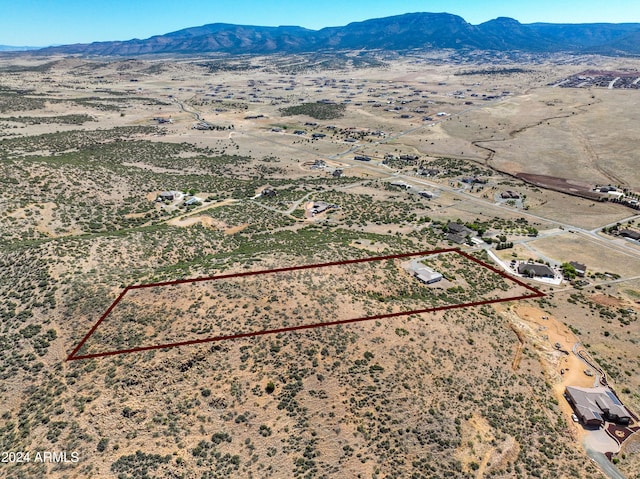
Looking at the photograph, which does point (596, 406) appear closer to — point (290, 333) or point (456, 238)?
point (290, 333)

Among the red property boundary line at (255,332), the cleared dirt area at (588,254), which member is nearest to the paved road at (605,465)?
the red property boundary line at (255,332)

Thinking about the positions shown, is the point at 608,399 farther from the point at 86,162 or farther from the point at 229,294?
the point at 86,162

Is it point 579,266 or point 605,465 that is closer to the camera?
point 605,465

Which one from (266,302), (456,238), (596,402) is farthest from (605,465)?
(456,238)

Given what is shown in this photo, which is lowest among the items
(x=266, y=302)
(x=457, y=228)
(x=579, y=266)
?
(x=579, y=266)

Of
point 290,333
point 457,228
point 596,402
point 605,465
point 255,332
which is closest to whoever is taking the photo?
point 605,465

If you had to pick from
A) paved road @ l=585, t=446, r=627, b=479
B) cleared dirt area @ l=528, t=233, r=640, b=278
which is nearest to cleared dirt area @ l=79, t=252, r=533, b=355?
paved road @ l=585, t=446, r=627, b=479

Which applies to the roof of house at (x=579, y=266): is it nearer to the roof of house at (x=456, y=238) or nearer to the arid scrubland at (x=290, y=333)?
the arid scrubland at (x=290, y=333)

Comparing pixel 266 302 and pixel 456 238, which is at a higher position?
pixel 266 302

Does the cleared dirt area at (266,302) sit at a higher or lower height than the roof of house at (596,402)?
higher

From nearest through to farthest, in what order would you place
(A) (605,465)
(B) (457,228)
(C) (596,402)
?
(A) (605,465) → (C) (596,402) → (B) (457,228)

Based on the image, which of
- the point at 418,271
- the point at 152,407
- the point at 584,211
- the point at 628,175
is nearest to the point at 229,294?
the point at 152,407
